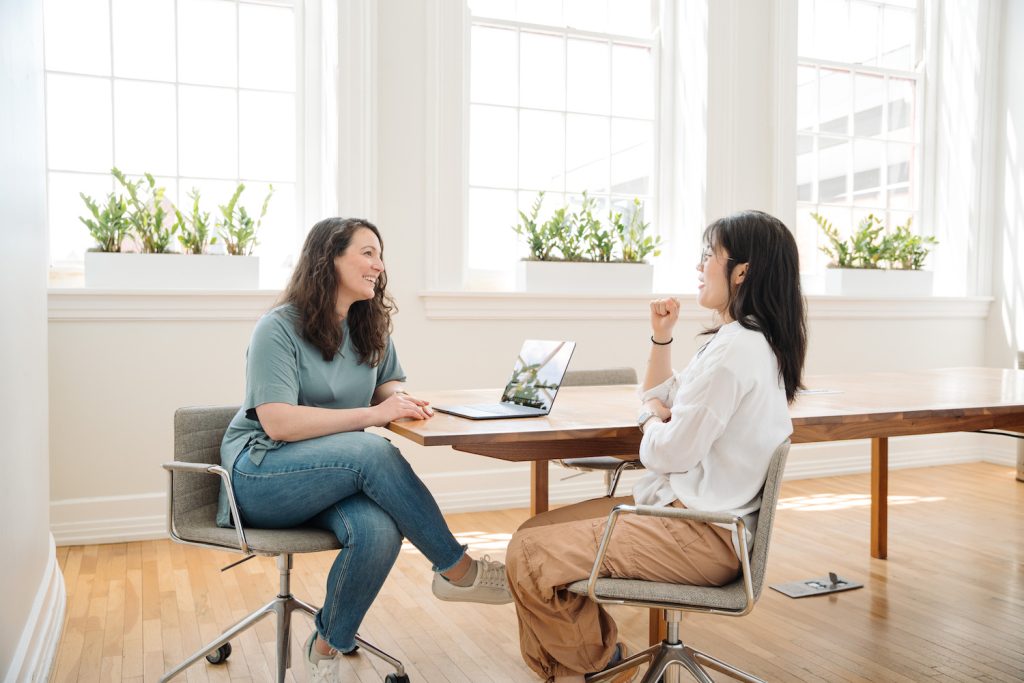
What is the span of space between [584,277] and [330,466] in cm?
267

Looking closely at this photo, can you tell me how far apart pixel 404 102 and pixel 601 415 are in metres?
Answer: 2.42

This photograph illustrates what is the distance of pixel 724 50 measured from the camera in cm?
492

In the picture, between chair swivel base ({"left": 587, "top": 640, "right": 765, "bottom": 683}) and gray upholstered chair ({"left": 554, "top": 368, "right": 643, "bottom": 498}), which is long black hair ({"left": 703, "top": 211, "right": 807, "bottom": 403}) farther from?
gray upholstered chair ({"left": 554, "top": 368, "right": 643, "bottom": 498})

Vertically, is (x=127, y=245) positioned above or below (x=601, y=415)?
above

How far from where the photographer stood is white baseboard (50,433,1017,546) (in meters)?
3.80

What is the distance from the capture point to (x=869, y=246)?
17.6 feet

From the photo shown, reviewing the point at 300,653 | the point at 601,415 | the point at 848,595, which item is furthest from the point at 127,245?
the point at 848,595

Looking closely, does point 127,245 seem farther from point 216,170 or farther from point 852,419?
point 852,419

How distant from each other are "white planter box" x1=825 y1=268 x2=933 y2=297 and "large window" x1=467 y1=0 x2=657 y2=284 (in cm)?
124

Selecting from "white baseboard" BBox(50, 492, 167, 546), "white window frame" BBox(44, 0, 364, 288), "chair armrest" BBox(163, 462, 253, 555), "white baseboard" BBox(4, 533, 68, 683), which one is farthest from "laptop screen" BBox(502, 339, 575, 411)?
"white baseboard" BBox(50, 492, 167, 546)

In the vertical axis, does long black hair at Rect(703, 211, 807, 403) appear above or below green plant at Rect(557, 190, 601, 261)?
below

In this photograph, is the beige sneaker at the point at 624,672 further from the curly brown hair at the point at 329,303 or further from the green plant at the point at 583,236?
the green plant at the point at 583,236

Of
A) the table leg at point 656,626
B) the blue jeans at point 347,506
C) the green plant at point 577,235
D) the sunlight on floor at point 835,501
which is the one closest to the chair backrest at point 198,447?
the blue jeans at point 347,506

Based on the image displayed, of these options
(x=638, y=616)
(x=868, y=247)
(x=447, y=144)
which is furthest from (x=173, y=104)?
(x=868, y=247)
